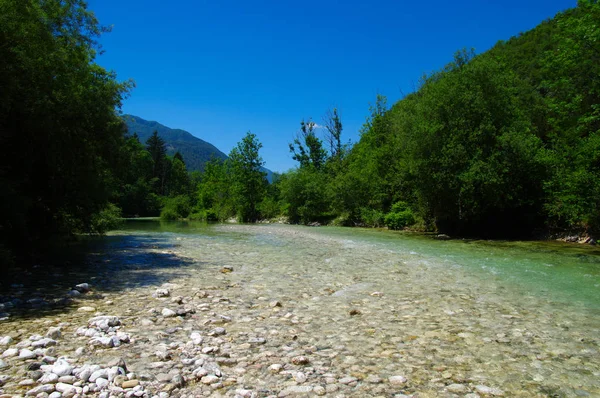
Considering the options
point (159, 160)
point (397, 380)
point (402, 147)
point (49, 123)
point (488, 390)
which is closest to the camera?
point (488, 390)

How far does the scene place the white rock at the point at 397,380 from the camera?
4.39m

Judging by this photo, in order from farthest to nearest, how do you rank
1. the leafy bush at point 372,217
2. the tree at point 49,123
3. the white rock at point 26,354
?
the leafy bush at point 372,217
the tree at point 49,123
the white rock at point 26,354

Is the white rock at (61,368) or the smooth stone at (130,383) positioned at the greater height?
the white rock at (61,368)

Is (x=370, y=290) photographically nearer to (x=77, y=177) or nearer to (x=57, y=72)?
(x=77, y=177)

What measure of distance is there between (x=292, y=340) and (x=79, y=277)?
315 inches

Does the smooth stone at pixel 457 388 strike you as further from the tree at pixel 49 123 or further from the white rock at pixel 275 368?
the tree at pixel 49 123

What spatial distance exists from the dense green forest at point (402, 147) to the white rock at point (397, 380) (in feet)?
30.7

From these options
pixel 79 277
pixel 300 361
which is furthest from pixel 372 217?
pixel 300 361

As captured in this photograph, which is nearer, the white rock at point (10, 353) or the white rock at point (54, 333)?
the white rock at point (10, 353)

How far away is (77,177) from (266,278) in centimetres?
895

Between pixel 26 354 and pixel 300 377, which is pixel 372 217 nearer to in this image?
pixel 300 377

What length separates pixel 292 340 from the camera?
5.80 m

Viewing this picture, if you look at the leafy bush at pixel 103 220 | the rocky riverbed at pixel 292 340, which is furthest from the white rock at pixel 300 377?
the leafy bush at pixel 103 220

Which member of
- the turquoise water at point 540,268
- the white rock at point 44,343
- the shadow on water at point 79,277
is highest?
the turquoise water at point 540,268
